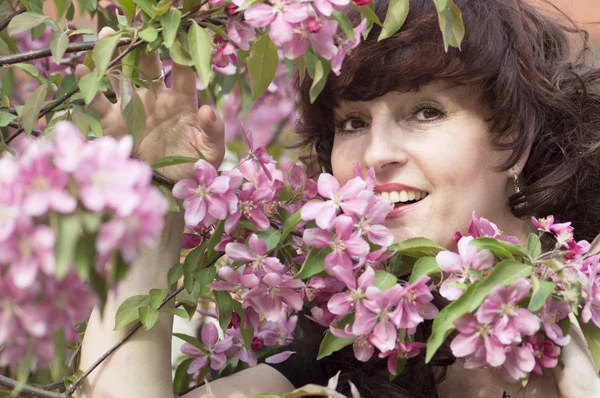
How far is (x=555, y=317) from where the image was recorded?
1.10 metres

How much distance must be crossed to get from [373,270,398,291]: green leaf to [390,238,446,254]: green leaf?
0.04 meters

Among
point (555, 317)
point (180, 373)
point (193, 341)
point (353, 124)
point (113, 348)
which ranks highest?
point (555, 317)

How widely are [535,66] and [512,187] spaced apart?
0.74 ft

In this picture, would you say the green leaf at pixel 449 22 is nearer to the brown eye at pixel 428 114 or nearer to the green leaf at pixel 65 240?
the brown eye at pixel 428 114

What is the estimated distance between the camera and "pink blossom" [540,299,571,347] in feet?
3.54

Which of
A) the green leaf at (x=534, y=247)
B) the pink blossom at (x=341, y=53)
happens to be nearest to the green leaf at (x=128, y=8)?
the pink blossom at (x=341, y=53)

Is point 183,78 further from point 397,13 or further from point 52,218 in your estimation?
point 52,218

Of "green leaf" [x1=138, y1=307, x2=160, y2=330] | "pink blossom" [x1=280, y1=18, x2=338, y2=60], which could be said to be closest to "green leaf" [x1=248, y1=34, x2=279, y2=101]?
"pink blossom" [x1=280, y1=18, x2=338, y2=60]

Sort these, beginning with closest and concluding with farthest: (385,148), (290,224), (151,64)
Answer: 1. (290,224)
2. (151,64)
3. (385,148)

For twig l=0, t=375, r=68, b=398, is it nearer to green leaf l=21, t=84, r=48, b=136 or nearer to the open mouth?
green leaf l=21, t=84, r=48, b=136

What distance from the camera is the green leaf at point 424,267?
1123mm

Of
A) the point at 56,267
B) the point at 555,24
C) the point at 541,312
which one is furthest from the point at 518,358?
the point at 555,24

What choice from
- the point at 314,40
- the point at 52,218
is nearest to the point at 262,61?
the point at 314,40

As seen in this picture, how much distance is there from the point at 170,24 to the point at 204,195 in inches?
9.9
